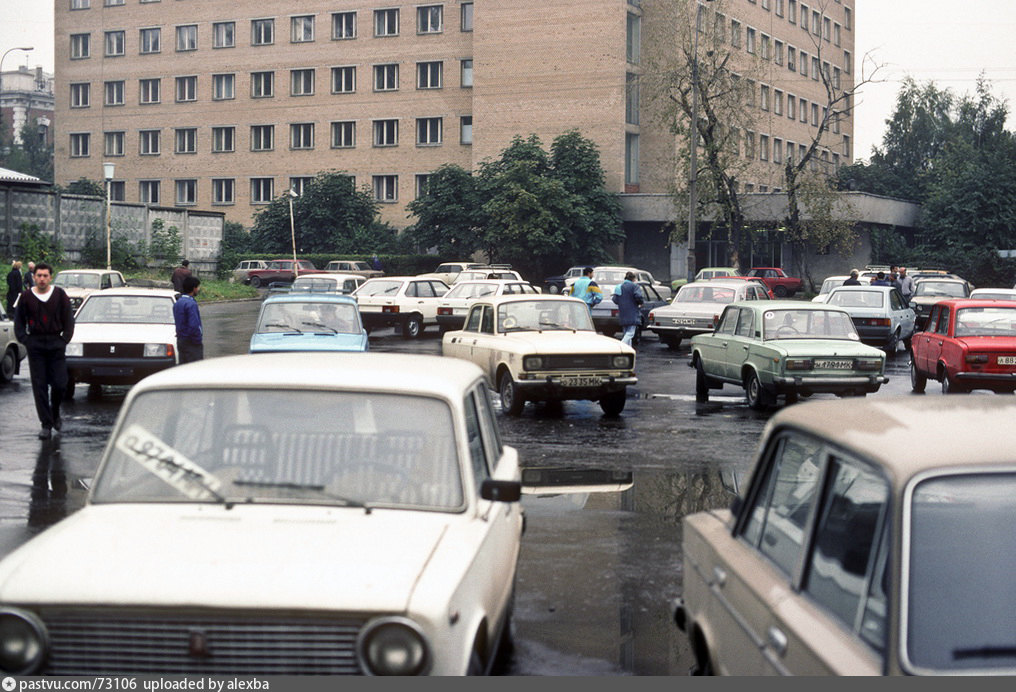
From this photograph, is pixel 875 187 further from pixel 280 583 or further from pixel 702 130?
pixel 280 583

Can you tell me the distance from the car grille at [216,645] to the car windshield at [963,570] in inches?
67.1

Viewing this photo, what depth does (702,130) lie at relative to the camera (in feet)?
176

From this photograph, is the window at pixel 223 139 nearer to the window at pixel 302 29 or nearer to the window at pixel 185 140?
the window at pixel 185 140

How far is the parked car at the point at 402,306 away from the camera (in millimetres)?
34188

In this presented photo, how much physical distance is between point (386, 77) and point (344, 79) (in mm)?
3091

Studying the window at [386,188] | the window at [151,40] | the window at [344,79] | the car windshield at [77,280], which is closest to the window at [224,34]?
the window at [151,40]

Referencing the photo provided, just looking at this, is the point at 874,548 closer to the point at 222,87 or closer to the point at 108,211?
the point at 108,211

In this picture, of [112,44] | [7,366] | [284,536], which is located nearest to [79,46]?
[112,44]

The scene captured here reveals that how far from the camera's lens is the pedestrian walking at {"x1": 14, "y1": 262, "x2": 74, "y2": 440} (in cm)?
1345

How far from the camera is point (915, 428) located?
12.3 feet

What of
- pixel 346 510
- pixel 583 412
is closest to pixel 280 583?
pixel 346 510

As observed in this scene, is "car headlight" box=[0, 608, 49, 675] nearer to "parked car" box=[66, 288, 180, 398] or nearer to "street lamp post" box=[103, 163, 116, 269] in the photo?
"parked car" box=[66, 288, 180, 398]

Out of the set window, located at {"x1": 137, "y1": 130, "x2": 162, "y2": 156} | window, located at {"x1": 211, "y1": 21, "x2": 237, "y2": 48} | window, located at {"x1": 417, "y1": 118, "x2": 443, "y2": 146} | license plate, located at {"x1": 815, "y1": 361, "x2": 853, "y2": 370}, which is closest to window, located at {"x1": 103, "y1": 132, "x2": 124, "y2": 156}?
window, located at {"x1": 137, "y1": 130, "x2": 162, "y2": 156}

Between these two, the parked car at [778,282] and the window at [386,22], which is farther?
the window at [386,22]
